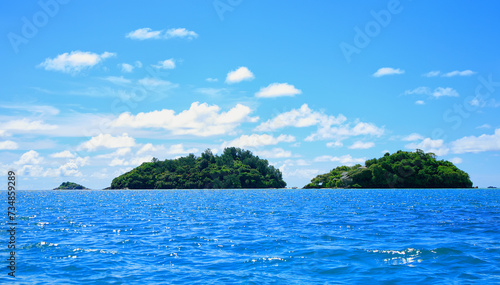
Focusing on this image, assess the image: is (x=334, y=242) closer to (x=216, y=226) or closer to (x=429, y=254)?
(x=429, y=254)

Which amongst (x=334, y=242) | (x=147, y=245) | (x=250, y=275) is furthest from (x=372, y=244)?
(x=147, y=245)

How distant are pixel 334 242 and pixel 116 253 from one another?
13794 mm

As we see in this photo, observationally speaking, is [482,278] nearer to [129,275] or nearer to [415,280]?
[415,280]

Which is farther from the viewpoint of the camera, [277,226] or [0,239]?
[277,226]

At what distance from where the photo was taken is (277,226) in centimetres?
3591

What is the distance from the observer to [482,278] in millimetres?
17438

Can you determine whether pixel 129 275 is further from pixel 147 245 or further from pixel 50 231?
pixel 50 231

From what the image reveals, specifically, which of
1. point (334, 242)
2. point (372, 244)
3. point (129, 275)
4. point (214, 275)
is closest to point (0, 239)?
point (129, 275)

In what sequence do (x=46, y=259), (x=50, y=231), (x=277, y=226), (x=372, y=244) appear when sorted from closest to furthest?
1. (x=46, y=259)
2. (x=372, y=244)
3. (x=50, y=231)
4. (x=277, y=226)

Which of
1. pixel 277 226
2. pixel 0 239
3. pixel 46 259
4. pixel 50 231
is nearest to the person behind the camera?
pixel 46 259

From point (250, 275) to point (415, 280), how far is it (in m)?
7.29

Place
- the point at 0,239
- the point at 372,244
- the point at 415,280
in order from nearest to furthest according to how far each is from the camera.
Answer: the point at 415,280 → the point at 372,244 → the point at 0,239

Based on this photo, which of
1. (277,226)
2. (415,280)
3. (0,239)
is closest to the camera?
(415,280)

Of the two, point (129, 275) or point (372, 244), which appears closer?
point (129, 275)
